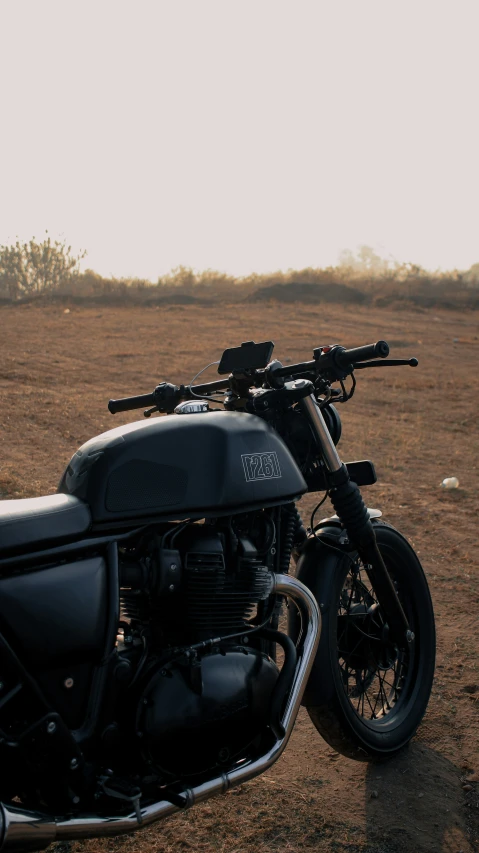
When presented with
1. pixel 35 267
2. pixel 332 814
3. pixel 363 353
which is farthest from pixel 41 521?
pixel 35 267

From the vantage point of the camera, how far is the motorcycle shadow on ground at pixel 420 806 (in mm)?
2793

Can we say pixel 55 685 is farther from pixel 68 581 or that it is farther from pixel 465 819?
pixel 465 819

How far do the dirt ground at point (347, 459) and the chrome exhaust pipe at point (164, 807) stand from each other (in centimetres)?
41

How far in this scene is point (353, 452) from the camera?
7723 mm

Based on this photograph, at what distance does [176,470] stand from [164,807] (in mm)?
963

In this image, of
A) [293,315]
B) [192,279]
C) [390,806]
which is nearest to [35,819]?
[390,806]

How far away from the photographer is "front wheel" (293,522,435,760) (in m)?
3.00

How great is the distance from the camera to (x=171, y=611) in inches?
98.5

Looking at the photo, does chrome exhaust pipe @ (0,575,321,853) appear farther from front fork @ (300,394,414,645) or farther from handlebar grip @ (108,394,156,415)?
handlebar grip @ (108,394,156,415)

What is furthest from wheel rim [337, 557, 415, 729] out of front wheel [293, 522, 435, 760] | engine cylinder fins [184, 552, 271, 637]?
engine cylinder fins [184, 552, 271, 637]

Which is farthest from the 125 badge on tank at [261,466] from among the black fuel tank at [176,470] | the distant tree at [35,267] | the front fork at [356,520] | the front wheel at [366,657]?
the distant tree at [35,267]

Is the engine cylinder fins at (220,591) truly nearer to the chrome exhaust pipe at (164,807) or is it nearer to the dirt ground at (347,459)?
the chrome exhaust pipe at (164,807)

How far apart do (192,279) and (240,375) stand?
21529mm

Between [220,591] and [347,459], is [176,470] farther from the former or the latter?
[347,459]
